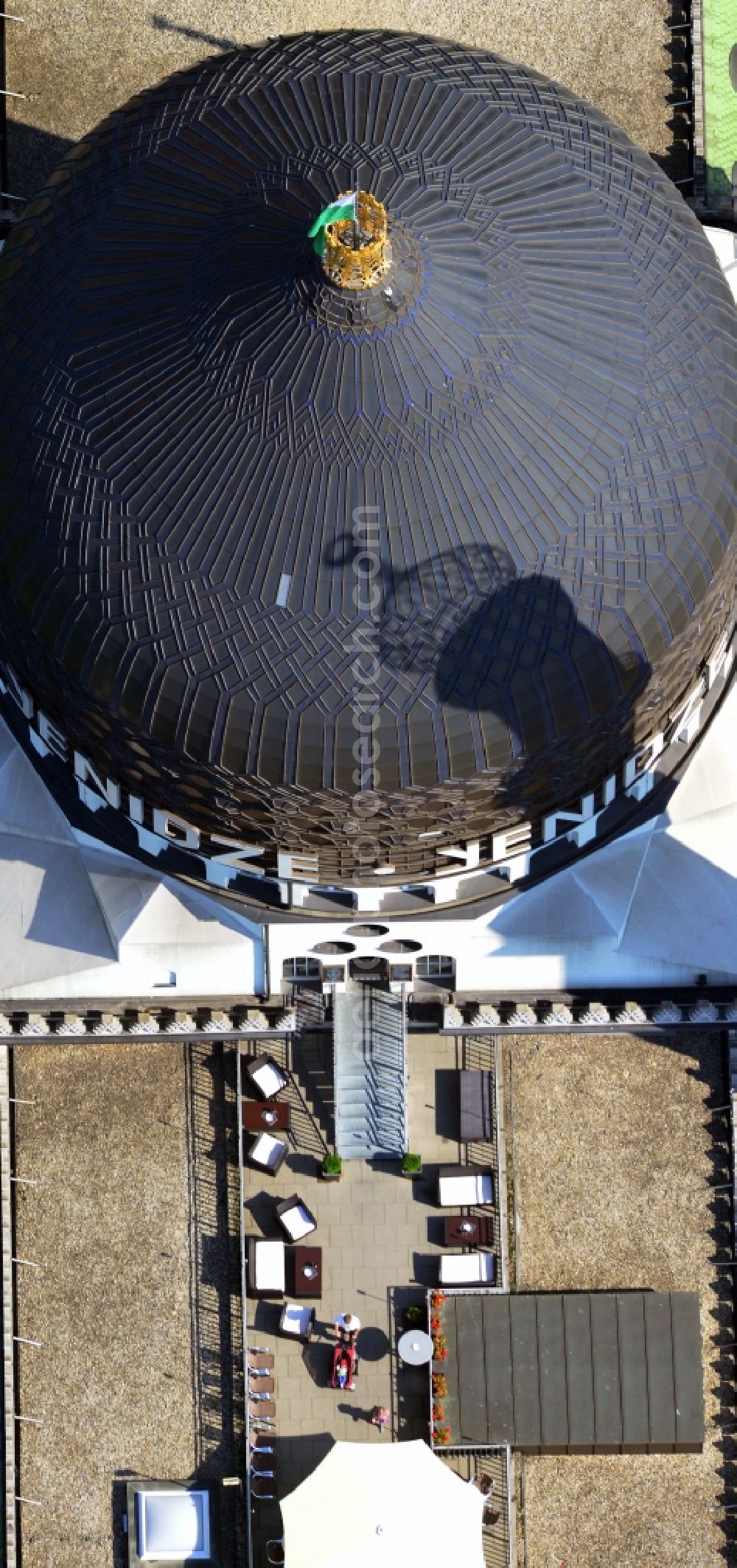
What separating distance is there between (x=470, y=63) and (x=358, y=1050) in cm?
2801

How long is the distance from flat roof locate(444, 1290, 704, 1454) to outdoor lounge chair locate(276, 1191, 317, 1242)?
4.88 metres

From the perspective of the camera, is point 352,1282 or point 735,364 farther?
point 352,1282

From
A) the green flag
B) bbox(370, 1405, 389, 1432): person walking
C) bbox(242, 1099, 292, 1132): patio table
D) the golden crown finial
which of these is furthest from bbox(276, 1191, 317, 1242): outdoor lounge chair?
the green flag

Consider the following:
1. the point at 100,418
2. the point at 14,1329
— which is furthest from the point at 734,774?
the point at 14,1329

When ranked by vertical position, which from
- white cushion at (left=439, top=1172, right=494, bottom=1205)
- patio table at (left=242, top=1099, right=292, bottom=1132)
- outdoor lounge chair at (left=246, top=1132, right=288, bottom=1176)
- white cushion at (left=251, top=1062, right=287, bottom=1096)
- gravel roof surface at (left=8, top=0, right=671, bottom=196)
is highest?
gravel roof surface at (left=8, top=0, right=671, bottom=196)

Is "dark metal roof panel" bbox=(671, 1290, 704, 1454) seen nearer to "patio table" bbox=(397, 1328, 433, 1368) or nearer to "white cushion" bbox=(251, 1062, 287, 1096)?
"patio table" bbox=(397, 1328, 433, 1368)

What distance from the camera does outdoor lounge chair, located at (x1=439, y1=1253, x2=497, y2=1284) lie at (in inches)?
2699

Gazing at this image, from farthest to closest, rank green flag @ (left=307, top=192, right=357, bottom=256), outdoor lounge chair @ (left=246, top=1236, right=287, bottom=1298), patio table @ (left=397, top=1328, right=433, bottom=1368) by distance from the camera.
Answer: outdoor lounge chair @ (left=246, top=1236, right=287, bottom=1298)
patio table @ (left=397, top=1328, right=433, bottom=1368)
green flag @ (left=307, top=192, right=357, bottom=256)

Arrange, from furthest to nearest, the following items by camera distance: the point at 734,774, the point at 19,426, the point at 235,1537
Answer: the point at 235,1537 → the point at 734,774 → the point at 19,426

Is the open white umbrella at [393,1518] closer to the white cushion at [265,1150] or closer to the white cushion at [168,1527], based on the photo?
the white cushion at [168,1527]

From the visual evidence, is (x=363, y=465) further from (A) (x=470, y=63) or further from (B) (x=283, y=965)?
(B) (x=283, y=965)

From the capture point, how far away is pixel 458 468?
49.3 meters

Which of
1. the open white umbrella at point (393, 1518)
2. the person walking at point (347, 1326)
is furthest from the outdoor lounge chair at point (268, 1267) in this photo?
the open white umbrella at point (393, 1518)

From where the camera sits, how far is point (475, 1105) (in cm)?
6900
